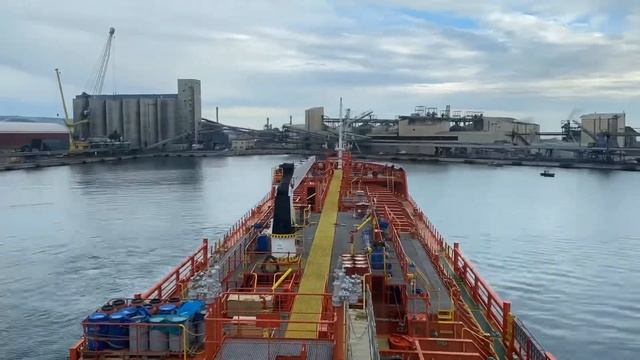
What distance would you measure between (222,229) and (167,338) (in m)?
33.8

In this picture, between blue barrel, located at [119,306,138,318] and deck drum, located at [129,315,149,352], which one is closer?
deck drum, located at [129,315,149,352]

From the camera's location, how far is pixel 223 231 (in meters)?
43.1

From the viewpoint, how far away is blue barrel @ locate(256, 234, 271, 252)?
20.1 m

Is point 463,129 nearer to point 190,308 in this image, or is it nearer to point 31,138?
point 31,138

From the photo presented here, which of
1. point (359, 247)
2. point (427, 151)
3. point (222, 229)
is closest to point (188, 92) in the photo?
point (427, 151)

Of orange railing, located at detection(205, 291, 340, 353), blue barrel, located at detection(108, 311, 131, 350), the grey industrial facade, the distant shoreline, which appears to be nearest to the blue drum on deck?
orange railing, located at detection(205, 291, 340, 353)

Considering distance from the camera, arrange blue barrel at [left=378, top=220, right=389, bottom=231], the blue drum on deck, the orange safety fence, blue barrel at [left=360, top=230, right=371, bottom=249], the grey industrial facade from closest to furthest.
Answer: the orange safety fence < the blue drum on deck < blue barrel at [left=360, top=230, right=371, bottom=249] < blue barrel at [left=378, top=220, right=389, bottom=231] < the grey industrial facade

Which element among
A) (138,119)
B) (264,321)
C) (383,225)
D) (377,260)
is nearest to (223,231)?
(383,225)

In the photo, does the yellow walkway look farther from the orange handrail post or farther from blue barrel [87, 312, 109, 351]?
the orange handrail post

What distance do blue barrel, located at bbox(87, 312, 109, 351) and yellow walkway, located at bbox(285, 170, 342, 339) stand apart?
11.4ft

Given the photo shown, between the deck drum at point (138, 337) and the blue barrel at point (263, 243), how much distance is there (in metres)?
9.60

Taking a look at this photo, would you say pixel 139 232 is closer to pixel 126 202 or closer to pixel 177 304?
pixel 126 202

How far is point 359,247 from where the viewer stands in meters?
20.8

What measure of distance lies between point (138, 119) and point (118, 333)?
175m
